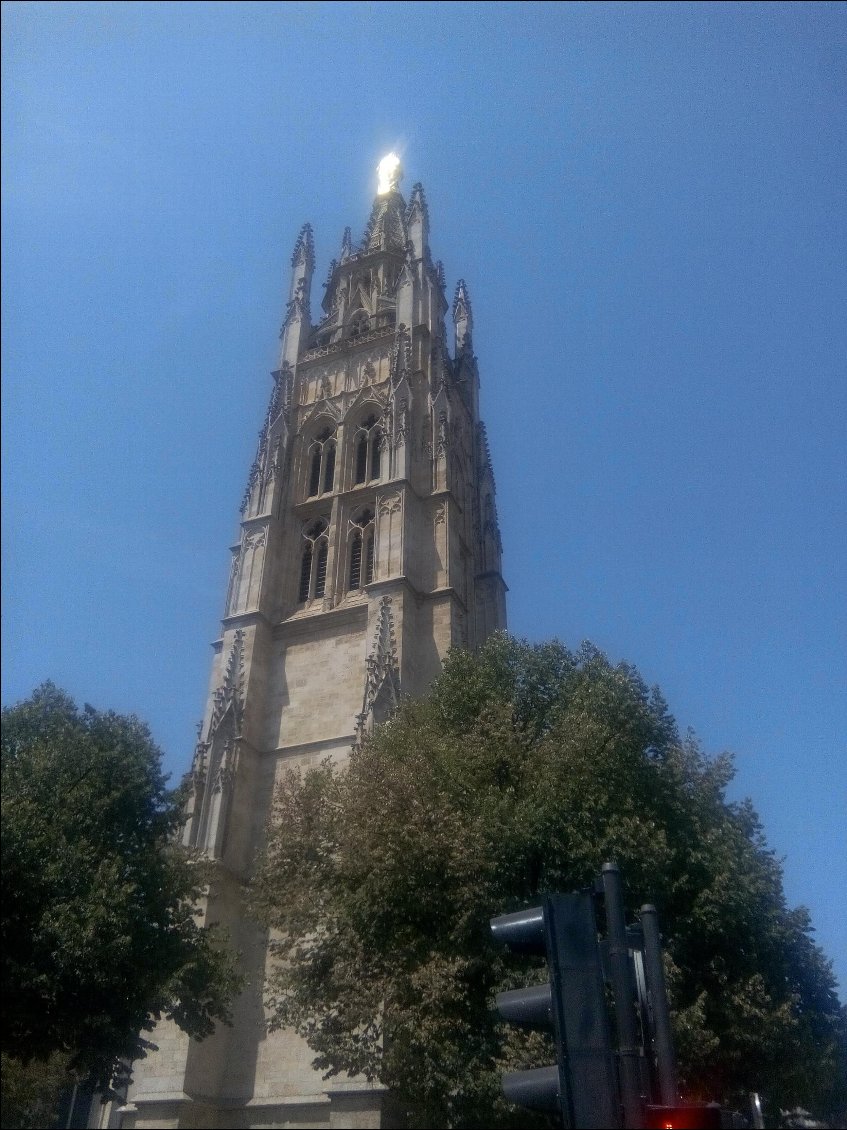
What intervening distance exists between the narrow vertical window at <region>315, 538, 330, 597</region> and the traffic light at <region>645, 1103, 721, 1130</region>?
26.5 metres

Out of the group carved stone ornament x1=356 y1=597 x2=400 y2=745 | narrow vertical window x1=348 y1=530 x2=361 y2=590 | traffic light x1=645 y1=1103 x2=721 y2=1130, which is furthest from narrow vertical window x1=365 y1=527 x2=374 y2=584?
traffic light x1=645 y1=1103 x2=721 y2=1130

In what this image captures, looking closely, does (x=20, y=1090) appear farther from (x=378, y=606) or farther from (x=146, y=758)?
(x=378, y=606)

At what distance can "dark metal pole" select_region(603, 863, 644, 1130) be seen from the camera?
4.76 meters

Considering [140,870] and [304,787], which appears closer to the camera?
[140,870]

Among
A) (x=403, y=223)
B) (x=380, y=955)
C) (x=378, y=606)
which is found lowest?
(x=380, y=955)

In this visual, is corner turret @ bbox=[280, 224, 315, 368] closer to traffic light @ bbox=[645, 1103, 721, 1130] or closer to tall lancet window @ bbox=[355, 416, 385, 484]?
tall lancet window @ bbox=[355, 416, 385, 484]

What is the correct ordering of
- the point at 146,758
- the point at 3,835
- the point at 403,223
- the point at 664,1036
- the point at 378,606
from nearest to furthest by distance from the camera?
the point at 664,1036 → the point at 3,835 → the point at 146,758 → the point at 378,606 → the point at 403,223

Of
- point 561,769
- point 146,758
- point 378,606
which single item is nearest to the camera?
point 561,769

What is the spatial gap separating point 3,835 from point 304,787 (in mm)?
5918

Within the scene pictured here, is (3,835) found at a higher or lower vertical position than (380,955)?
higher

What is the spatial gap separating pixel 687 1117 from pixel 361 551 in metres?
27.3

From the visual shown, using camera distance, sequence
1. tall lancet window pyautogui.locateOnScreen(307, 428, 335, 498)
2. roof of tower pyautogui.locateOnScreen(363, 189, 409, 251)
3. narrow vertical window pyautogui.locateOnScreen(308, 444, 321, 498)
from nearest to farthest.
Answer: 1. tall lancet window pyautogui.locateOnScreen(307, 428, 335, 498)
2. narrow vertical window pyautogui.locateOnScreen(308, 444, 321, 498)
3. roof of tower pyautogui.locateOnScreen(363, 189, 409, 251)

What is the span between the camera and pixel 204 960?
54.8 ft

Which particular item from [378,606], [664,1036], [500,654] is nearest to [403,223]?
[378,606]
